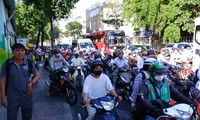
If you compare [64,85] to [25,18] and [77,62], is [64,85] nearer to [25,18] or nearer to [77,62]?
[77,62]

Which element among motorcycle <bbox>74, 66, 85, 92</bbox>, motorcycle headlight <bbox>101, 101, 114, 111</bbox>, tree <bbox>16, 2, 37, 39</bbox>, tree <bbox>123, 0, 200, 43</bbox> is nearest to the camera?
motorcycle headlight <bbox>101, 101, 114, 111</bbox>

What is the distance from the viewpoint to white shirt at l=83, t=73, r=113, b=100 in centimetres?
462

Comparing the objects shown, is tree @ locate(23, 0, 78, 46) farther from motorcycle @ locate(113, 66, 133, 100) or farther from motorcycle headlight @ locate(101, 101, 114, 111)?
motorcycle headlight @ locate(101, 101, 114, 111)

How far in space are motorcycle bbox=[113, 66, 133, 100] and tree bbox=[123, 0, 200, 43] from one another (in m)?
16.1

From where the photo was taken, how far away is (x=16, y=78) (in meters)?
4.25

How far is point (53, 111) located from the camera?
23.8ft

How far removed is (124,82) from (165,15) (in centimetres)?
1845

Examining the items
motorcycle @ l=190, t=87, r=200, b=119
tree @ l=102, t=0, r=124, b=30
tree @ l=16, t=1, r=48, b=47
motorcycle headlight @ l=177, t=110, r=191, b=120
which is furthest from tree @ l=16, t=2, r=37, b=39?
motorcycle headlight @ l=177, t=110, r=191, b=120

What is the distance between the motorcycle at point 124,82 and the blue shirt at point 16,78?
170 inches

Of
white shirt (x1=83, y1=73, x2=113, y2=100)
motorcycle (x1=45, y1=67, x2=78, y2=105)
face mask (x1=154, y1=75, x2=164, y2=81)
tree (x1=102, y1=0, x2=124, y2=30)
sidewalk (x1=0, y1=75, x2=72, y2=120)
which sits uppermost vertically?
tree (x1=102, y1=0, x2=124, y2=30)

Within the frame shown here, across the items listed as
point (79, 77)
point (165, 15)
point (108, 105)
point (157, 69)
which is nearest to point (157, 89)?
point (157, 69)

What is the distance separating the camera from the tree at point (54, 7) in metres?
25.1

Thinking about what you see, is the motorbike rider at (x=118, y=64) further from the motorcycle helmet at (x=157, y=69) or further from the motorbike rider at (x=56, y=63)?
the motorcycle helmet at (x=157, y=69)

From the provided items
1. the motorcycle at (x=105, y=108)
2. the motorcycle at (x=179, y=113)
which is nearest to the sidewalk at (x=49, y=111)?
the motorcycle at (x=105, y=108)
